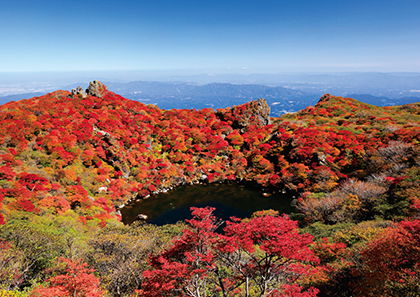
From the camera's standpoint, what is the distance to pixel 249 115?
74.1 metres

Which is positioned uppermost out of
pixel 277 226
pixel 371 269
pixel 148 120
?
pixel 148 120

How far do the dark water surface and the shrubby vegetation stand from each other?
116 inches

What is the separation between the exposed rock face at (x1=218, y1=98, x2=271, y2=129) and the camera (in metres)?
73.3

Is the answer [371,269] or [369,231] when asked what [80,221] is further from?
[369,231]

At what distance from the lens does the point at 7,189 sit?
96.1ft

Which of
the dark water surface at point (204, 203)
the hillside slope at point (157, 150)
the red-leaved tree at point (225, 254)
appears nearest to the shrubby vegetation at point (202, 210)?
the red-leaved tree at point (225, 254)

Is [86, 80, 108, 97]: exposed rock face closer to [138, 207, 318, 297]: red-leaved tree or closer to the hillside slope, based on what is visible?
the hillside slope

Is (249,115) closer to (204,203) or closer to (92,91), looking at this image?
(204,203)

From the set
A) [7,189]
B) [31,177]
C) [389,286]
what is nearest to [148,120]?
[31,177]

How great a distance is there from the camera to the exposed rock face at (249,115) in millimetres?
73269

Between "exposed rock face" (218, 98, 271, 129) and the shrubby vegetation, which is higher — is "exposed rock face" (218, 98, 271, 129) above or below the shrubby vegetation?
above

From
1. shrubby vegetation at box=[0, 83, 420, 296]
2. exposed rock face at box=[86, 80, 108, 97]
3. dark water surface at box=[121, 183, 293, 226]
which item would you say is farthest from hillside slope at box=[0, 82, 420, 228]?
dark water surface at box=[121, 183, 293, 226]

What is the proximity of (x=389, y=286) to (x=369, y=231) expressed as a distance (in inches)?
375

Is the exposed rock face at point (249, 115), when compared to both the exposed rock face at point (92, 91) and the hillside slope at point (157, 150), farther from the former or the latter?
the exposed rock face at point (92, 91)
